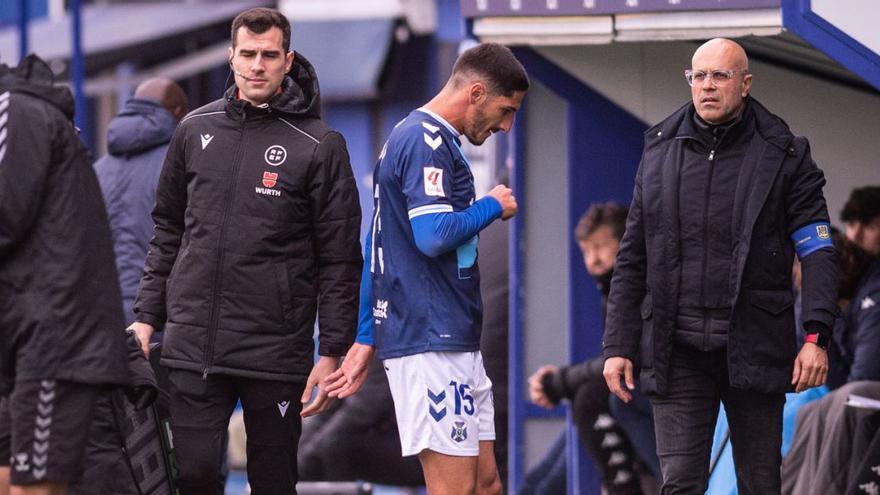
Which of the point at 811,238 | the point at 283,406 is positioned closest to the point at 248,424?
the point at 283,406

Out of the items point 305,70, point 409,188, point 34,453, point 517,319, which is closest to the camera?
point 34,453

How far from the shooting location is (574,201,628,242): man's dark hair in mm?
8945

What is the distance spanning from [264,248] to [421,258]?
54 cm

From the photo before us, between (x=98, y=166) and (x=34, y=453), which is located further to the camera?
(x=98, y=166)

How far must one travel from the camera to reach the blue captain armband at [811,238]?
646 cm

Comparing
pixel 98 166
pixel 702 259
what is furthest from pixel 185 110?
pixel 702 259

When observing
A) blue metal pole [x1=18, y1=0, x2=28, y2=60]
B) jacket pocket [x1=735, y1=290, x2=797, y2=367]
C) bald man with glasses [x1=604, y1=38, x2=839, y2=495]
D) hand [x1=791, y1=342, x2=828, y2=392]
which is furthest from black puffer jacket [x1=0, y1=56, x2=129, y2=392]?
blue metal pole [x1=18, y1=0, x2=28, y2=60]

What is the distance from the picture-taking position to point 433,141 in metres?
6.46

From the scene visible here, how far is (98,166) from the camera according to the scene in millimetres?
8852

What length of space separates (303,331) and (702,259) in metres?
1.41

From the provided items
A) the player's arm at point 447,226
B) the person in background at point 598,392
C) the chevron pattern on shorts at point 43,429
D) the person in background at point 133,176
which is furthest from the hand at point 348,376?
the person in background at point 598,392

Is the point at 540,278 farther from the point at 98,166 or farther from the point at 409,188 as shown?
the point at 409,188

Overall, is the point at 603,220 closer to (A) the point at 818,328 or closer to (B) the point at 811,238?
(B) the point at 811,238

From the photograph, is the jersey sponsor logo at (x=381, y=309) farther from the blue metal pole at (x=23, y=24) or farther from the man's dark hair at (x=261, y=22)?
the blue metal pole at (x=23, y=24)
